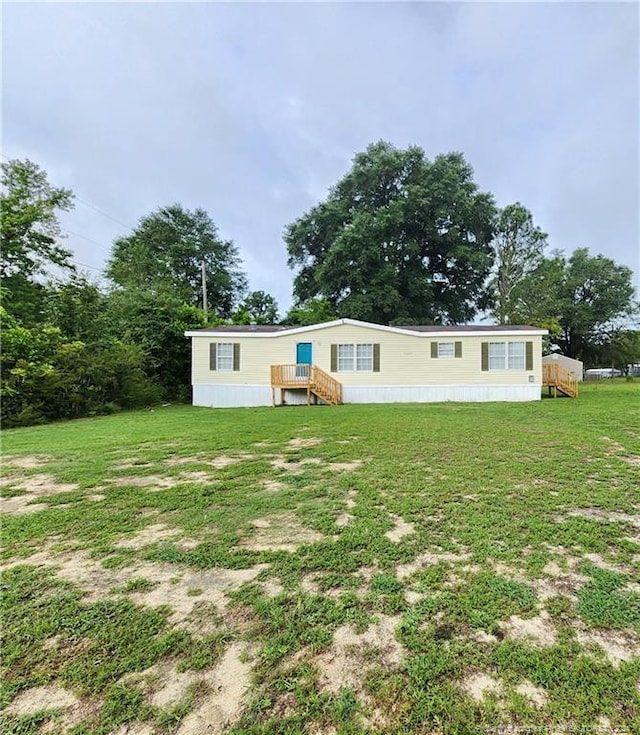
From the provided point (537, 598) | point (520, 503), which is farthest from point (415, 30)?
point (537, 598)

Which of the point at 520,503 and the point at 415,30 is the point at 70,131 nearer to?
the point at 415,30

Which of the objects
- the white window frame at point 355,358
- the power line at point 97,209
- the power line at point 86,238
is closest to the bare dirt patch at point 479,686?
the white window frame at point 355,358

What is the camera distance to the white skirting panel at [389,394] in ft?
44.8

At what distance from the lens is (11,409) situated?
10469 millimetres

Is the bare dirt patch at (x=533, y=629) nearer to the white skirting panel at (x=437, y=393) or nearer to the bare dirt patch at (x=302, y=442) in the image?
the bare dirt patch at (x=302, y=442)

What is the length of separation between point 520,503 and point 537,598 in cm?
154

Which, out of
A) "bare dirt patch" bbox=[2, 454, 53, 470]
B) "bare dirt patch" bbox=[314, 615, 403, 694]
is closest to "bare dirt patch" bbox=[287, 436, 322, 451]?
"bare dirt patch" bbox=[2, 454, 53, 470]

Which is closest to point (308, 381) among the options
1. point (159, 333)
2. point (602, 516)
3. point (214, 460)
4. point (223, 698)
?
point (159, 333)

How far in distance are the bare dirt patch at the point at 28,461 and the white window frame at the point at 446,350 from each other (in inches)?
478

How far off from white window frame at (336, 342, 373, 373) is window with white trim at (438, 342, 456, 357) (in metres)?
2.58

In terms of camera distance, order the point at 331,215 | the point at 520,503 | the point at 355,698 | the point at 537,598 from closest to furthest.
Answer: the point at 355,698 < the point at 537,598 < the point at 520,503 < the point at 331,215

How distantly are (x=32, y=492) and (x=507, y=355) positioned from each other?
1405 centimetres

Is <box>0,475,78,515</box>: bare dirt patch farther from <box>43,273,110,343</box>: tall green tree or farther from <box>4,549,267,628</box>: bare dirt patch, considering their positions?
<box>43,273,110,343</box>: tall green tree

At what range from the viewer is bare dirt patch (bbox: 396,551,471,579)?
2391mm
